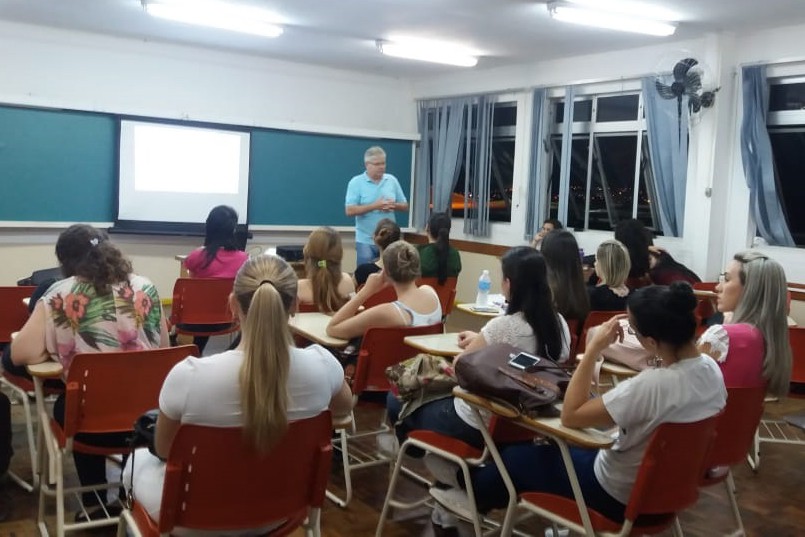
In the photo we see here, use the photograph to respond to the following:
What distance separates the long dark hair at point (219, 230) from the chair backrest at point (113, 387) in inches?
89.0

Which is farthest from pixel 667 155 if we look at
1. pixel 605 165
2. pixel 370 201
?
pixel 370 201

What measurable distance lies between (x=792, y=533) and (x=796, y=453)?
124 centimetres

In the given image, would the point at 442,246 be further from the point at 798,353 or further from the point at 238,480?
the point at 238,480

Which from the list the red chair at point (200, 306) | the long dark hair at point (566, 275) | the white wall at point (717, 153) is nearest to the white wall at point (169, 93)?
the red chair at point (200, 306)

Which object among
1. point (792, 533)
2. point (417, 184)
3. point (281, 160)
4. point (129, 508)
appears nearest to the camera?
point (129, 508)

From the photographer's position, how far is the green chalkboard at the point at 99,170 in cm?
667

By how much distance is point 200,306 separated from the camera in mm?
4688

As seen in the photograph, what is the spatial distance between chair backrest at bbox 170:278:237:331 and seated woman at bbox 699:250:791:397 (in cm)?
282

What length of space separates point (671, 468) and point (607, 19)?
4.11 meters

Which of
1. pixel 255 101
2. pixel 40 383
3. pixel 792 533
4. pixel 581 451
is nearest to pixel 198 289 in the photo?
pixel 40 383

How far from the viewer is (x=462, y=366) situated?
7.74 feet

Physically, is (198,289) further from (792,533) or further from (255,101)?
(255,101)

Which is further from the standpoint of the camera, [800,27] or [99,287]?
[800,27]

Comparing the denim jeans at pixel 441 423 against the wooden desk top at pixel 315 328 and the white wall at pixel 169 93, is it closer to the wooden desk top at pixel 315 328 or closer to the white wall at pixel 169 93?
the wooden desk top at pixel 315 328
